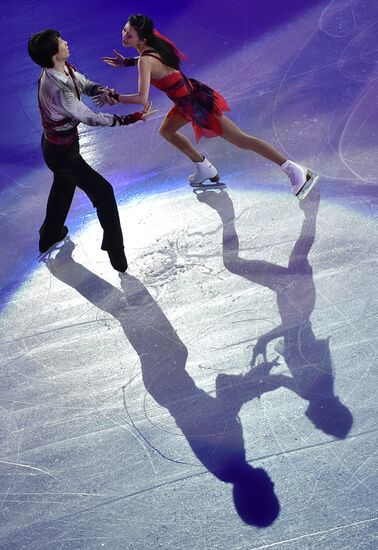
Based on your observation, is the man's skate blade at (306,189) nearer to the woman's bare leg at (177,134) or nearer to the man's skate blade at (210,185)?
the man's skate blade at (210,185)

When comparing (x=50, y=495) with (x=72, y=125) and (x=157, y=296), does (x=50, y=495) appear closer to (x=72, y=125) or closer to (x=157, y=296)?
(x=157, y=296)

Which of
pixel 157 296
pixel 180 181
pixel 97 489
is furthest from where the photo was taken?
pixel 180 181

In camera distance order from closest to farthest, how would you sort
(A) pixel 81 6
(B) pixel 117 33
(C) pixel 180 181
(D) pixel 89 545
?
(D) pixel 89 545 → (C) pixel 180 181 → (B) pixel 117 33 → (A) pixel 81 6

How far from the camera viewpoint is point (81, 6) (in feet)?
28.1

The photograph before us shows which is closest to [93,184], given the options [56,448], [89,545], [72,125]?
[72,125]

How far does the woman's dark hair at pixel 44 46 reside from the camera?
450cm

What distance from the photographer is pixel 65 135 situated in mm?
4875

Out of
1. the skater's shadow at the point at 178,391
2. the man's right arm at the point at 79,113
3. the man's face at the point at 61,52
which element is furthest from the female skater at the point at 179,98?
the skater's shadow at the point at 178,391

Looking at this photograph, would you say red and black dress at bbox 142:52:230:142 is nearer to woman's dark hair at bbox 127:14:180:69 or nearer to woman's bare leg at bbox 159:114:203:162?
woman's dark hair at bbox 127:14:180:69

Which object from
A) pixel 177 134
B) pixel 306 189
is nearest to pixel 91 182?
pixel 177 134

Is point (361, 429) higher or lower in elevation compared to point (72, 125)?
lower

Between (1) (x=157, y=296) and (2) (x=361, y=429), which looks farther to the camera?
(1) (x=157, y=296)

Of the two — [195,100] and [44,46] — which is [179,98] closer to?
[195,100]

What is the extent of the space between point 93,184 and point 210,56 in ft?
9.49
